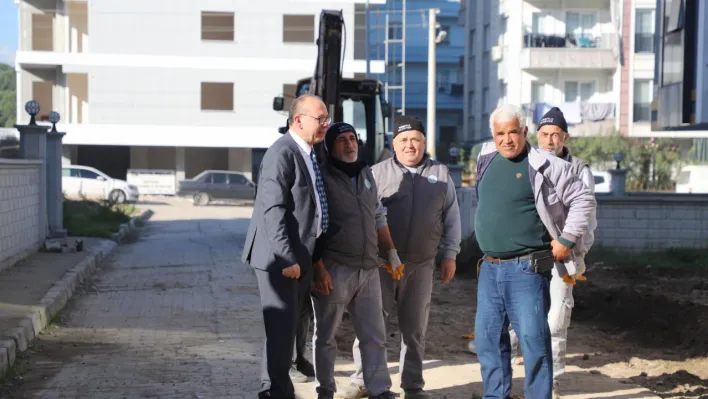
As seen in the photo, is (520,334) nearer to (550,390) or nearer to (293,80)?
(550,390)

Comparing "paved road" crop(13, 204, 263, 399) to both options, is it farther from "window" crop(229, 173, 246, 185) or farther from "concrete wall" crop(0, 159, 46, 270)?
"window" crop(229, 173, 246, 185)

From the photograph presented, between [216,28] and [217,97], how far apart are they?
3.18 meters

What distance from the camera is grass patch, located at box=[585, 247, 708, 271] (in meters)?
17.5

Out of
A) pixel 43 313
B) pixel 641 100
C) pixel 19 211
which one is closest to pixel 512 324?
pixel 43 313

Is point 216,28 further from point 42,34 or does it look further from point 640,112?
point 640,112

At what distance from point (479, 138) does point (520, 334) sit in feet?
154

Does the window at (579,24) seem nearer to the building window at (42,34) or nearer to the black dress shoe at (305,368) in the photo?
the building window at (42,34)

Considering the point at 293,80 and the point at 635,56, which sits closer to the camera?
the point at 635,56

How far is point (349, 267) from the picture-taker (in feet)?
21.9

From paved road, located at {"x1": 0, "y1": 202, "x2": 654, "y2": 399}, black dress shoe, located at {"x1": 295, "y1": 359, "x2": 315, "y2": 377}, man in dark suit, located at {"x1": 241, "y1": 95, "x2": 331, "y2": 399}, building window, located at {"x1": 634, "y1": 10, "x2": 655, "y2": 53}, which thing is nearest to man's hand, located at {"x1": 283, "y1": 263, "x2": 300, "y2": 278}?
man in dark suit, located at {"x1": 241, "y1": 95, "x2": 331, "y2": 399}

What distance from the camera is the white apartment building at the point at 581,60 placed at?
43.6 metres

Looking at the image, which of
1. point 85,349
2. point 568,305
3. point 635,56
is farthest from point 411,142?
point 635,56

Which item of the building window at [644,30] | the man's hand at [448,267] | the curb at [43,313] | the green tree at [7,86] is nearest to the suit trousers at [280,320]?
the man's hand at [448,267]

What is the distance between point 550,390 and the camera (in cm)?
625
